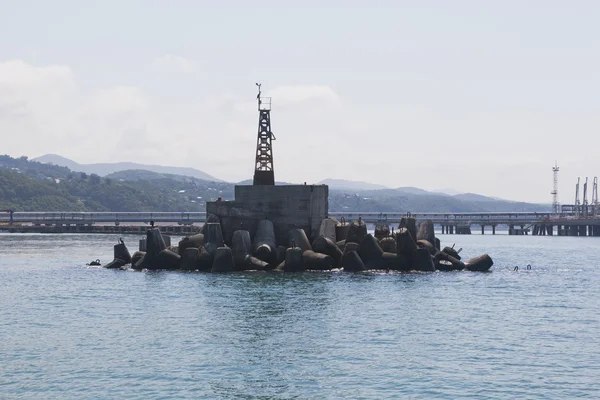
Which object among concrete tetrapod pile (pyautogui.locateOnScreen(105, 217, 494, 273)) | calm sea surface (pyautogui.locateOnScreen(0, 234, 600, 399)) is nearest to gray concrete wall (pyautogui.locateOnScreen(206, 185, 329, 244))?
concrete tetrapod pile (pyautogui.locateOnScreen(105, 217, 494, 273))

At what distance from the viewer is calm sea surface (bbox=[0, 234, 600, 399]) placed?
3000 cm

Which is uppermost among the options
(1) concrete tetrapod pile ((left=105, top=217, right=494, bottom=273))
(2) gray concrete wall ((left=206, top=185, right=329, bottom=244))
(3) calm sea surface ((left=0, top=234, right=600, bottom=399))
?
(2) gray concrete wall ((left=206, top=185, right=329, bottom=244))

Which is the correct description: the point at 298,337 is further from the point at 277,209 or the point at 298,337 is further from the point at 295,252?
the point at 277,209

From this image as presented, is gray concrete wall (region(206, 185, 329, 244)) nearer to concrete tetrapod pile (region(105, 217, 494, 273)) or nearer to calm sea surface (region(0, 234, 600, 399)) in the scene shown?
concrete tetrapod pile (region(105, 217, 494, 273))

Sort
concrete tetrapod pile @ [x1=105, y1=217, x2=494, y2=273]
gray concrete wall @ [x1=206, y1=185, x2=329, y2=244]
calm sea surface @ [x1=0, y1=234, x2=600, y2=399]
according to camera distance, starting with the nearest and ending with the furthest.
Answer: calm sea surface @ [x1=0, y1=234, x2=600, y2=399] < concrete tetrapod pile @ [x1=105, y1=217, x2=494, y2=273] < gray concrete wall @ [x1=206, y1=185, x2=329, y2=244]

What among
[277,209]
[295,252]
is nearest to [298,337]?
[295,252]

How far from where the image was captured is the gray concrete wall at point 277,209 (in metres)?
70.2

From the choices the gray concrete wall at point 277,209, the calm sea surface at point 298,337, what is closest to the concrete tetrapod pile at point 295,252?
the gray concrete wall at point 277,209

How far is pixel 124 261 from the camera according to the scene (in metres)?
75.0

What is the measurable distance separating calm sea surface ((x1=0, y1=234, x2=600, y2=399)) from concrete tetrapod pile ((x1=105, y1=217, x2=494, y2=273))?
1900 millimetres

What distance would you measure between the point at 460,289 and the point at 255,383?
29915 millimetres

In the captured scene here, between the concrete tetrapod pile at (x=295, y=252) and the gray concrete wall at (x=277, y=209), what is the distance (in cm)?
94

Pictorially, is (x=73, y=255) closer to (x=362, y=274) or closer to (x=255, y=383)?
(x=362, y=274)

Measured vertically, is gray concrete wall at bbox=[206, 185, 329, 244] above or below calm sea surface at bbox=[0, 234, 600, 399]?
above
